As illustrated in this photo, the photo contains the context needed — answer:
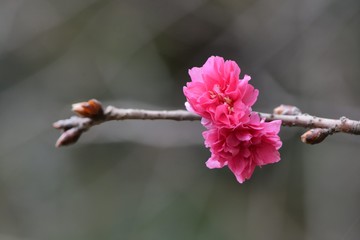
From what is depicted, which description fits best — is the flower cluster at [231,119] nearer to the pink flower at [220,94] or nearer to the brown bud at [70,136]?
the pink flower at [220,94]

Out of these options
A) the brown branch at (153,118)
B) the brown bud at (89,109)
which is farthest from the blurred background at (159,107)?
the brown bud at (89,109)

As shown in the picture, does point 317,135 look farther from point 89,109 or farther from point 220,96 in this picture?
point 89,109

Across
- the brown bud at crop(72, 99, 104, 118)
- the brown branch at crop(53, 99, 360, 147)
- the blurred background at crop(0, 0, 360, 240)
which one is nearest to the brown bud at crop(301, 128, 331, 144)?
the brown branch at crop(53, 99, 360, 147)

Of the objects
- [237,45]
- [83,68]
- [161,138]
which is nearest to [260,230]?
[161,138]

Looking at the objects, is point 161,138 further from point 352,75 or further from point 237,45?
point 352,75

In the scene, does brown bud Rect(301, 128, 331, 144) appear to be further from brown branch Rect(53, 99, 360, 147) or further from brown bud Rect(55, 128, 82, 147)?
brown bud Rect(55, 128, 82, 147)

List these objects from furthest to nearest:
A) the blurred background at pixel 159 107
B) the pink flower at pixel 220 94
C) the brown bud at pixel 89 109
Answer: the blurred background at pixel 159 107, the brown bud at pixel 89 109, the pink flower at pixel 220 94
